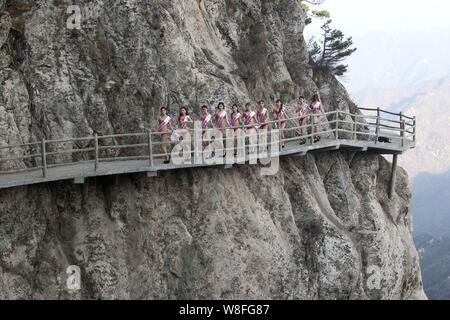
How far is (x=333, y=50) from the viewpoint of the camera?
3916 cm

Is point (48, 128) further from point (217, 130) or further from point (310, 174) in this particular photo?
point (310, 174)

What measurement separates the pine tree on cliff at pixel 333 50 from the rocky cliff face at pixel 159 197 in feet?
34.2

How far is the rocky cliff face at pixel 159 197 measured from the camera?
2039 cm

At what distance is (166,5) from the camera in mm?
24641

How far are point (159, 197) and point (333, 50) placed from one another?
70.0ft

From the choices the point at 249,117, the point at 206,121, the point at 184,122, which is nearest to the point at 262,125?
the point at 249,117

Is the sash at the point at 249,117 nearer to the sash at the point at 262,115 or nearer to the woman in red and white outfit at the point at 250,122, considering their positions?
the woman in red and white outfit at the point at 250,122

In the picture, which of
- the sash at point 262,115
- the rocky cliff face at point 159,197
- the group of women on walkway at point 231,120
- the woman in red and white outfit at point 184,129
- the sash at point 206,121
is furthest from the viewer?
the sash at point 262,115

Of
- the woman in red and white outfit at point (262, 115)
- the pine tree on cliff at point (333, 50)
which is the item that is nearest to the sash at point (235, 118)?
the woman in red and white outfit at point (262, 115)

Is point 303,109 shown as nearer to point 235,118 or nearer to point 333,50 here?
point 235,118

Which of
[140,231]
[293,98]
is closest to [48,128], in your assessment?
[140,231]

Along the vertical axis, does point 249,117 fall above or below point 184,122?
above

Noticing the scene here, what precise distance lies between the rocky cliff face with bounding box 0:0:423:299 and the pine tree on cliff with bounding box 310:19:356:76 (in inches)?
410

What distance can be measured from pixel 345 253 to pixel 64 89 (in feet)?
43.8
